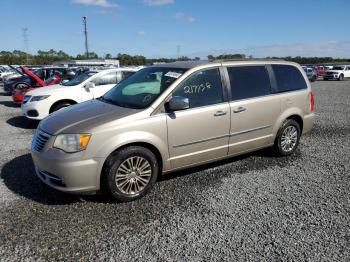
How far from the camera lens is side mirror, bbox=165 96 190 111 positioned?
13.4 ft

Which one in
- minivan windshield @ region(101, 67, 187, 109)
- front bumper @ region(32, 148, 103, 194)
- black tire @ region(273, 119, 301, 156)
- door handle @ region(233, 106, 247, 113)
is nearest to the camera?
front bumper @ region(32, 148, 103, 194)

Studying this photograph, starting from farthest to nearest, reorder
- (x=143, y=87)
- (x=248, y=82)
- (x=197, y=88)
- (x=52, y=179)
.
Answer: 1. (x=248, y=82)
2. (x=143, y=87)
3. (x=197, y=88)
4. (x=52, y=179)

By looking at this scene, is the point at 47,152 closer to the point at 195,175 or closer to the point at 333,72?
the point at 195,175

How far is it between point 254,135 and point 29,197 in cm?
346

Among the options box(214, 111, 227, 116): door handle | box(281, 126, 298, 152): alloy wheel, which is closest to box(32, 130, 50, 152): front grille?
box(214, 111, 227, 116): door handle

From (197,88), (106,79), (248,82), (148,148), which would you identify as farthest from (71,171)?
(106,79)

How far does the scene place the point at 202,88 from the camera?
456cm

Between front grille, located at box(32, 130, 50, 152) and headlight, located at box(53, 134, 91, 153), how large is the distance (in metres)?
0.22

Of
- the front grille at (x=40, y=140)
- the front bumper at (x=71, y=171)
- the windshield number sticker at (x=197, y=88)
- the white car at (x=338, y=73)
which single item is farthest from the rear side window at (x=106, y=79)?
the white car at (x=338, y=73)

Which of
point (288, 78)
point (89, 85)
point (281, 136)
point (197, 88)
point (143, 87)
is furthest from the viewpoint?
point (89, 85)

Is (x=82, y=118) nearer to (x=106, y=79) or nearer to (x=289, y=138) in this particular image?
(x=289, y=138)

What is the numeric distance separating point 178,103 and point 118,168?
1.12 meters

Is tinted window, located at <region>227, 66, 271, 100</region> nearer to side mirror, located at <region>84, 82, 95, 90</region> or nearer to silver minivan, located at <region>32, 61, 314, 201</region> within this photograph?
silver minivan, located at <region>32, 61, 314, 201</region>

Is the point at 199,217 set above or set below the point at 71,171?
below
